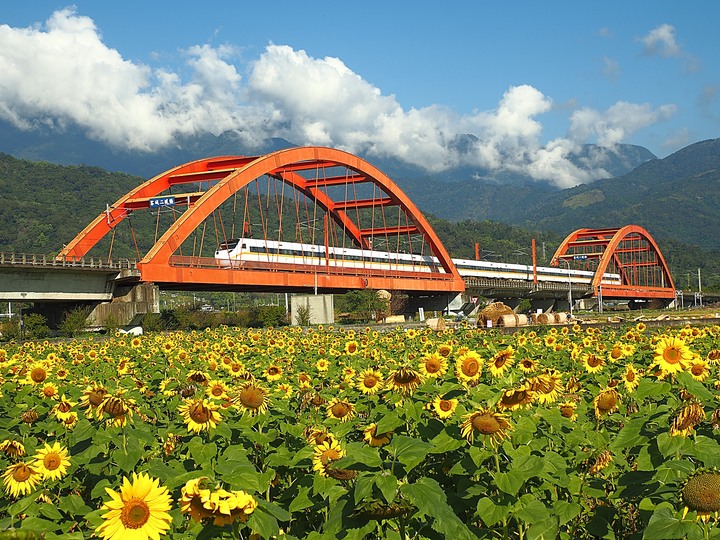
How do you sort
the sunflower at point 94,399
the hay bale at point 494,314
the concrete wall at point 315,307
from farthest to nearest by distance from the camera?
the concrete wall at point 315,307
the hay bale at point 494,314
the sunflower at point 94,399

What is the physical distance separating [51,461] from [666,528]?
3.34 m

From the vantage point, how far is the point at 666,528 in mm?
2693

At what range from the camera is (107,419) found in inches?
195

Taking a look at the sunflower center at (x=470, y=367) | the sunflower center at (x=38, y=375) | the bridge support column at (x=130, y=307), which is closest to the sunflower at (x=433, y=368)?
the sunflower center at (x=470, y=367)

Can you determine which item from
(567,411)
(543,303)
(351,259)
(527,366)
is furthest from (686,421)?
(543,303)

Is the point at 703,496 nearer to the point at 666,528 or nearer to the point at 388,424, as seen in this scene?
the point at 666,528

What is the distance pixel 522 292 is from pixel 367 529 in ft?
292

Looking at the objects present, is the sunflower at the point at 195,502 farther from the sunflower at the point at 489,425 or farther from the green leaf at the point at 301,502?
the sunflower at the point at 489,425

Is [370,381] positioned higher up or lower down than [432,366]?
lower down

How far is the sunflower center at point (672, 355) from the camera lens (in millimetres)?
4852

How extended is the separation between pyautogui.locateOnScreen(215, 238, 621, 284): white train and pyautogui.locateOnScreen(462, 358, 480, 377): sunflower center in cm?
4472

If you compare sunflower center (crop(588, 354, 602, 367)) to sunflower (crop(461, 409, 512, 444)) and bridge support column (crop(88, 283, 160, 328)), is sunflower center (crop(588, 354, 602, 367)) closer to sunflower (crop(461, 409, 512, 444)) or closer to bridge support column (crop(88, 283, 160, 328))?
sunflower (crop(461, 409, 512, 444))

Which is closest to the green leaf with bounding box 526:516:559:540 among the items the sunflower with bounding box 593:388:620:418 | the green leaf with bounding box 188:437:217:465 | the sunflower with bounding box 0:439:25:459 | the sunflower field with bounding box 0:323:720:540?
the sunflower field with bounding box 0:323:720:540

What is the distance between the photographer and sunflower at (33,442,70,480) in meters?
4.16
